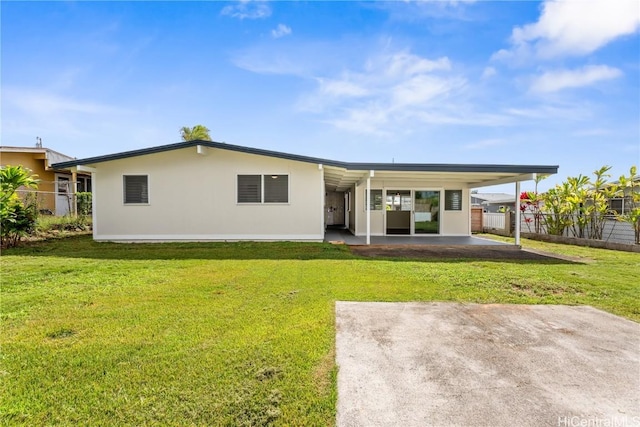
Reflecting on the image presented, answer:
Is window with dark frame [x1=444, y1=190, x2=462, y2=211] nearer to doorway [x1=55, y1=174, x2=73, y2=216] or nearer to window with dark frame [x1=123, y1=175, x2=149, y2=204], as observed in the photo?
window with dark frame [x1=123, y1=175, x2=149, y2=204]

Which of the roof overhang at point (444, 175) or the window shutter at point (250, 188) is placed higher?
the roof overhang at point (444, 175)

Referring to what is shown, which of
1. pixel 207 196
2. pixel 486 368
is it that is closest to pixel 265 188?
pixel 207 196

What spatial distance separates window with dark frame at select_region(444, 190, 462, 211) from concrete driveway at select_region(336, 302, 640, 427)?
914 centimetres

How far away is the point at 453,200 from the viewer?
42.4ft

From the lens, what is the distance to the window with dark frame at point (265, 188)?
1029 centimetres

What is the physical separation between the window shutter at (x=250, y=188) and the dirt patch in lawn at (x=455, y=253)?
3.40 meters

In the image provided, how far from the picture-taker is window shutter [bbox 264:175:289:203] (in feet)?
33.7

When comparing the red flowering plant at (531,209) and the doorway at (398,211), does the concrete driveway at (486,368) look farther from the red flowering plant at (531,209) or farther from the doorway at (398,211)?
the red flowering plant at (531,209)

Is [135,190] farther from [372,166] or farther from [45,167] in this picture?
[45,167]

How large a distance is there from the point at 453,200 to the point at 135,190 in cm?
1158

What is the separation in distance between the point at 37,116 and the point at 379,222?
44.8 ft

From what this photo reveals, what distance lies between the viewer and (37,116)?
12.2 meters

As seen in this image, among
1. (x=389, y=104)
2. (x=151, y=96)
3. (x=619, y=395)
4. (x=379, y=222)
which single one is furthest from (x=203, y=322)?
(x=389, y=104)

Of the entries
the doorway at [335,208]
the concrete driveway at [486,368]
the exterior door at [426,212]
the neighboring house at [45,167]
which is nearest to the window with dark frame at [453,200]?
the exterior door at [426,212]
